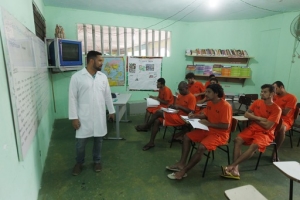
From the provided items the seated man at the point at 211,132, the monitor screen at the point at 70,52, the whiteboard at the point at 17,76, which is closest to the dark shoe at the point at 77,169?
the whiteboard at the point at 17,76

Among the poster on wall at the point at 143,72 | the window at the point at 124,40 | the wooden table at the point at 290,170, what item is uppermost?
the window at the point at 124,40

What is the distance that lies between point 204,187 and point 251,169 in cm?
87

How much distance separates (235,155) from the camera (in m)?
2.38

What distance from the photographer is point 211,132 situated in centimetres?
232

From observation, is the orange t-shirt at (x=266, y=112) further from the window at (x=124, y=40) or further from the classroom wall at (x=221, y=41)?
the window at (x=124, y=40)

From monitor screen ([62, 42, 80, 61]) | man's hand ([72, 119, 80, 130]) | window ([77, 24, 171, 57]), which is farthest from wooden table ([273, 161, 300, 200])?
window ([77, 24, 171, 57])

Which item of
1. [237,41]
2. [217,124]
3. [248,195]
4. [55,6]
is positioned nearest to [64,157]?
[217,124]

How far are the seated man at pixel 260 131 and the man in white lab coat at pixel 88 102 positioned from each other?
177 centimetres

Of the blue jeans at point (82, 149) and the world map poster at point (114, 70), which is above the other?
the world map poster at point (114, 70)

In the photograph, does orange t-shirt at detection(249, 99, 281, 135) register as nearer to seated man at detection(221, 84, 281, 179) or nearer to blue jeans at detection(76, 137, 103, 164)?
seated man at detection(221, 84, 281, 179)

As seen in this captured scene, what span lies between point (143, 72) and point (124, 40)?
100cm

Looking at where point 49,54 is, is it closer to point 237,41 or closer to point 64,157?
point 64,157

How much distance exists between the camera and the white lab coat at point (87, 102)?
2.14 meters

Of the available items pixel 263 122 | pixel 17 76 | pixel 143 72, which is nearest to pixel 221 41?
pixel 143 72
